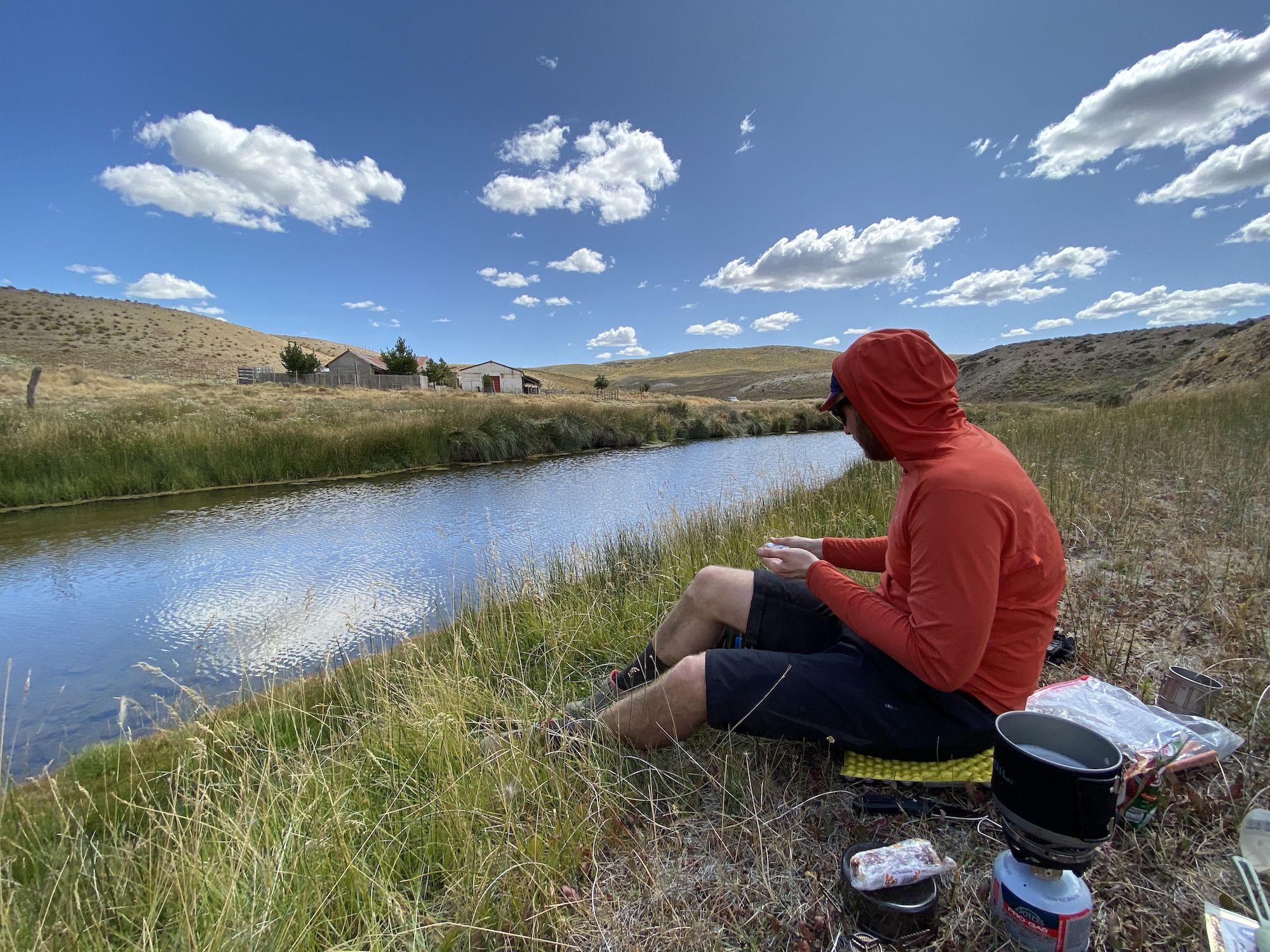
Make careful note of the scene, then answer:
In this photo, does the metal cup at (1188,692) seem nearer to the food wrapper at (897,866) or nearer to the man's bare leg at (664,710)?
the food wrapper at (897,866)

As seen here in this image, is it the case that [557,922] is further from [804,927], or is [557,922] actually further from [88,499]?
[88,499]

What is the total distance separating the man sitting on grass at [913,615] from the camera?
131 centimetres

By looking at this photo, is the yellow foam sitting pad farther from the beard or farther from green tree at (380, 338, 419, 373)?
green tree at (380, 338, 419, 373)

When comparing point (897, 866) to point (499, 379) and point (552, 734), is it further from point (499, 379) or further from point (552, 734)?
point (499, 379)

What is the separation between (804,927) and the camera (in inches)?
50.2

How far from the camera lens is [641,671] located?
213cm

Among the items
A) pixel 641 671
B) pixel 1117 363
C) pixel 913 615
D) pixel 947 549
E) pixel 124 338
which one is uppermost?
pixel 124 338

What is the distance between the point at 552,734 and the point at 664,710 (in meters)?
0.45

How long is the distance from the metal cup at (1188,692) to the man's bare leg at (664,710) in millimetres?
1623

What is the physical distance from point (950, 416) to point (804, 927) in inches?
54.2

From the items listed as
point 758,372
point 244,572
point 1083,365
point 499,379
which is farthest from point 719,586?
point 758,372

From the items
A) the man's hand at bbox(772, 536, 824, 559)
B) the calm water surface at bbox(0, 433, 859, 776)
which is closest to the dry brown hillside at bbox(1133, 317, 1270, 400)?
the calm water surface at bbox(0, 433, 859, 776)

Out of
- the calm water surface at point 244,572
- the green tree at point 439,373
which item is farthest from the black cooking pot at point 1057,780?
the green tree at point 439,373

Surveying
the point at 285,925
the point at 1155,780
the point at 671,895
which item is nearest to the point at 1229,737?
the point at 1155,780
